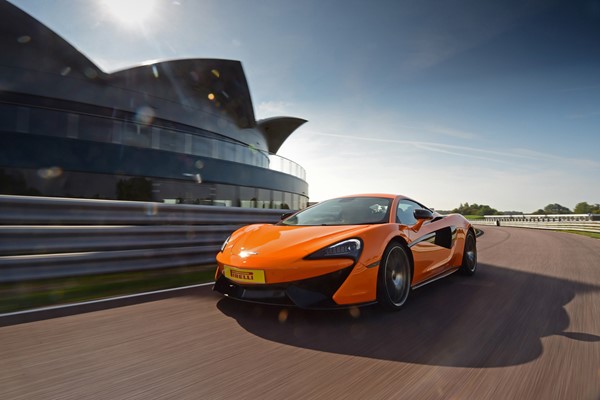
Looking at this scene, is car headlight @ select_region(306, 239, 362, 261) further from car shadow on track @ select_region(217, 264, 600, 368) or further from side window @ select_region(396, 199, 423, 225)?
side window @ select_region(396, 199, 423, 225)

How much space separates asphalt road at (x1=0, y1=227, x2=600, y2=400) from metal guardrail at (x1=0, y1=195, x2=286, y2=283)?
1.29 metres

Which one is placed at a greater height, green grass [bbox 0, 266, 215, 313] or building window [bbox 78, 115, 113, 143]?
building window [bbox 78, 115, 113, 143]

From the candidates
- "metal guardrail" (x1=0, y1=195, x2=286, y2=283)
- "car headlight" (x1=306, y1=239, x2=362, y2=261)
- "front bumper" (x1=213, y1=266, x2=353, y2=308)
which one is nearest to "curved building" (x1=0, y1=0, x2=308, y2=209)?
"metal guardrail" (x1=0, y1=195, x2=286, y2=283)

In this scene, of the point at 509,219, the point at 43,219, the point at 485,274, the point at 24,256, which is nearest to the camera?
the point at 24,256

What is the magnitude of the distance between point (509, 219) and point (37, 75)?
52.9 metres

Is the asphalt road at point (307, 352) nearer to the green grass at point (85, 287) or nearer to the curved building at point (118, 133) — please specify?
the green grass at point (85, 287)

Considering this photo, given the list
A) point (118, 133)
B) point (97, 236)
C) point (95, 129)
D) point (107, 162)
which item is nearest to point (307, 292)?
point (97, 236)

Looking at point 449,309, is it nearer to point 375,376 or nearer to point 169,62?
point 375,376

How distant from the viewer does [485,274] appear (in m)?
5.66

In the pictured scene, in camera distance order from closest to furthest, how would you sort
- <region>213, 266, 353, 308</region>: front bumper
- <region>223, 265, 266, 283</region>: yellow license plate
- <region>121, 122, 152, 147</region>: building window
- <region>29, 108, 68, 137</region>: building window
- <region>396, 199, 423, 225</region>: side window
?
<region>213, 266, 353, 308</region>: front bumper → <region>223, 265, 266, 283</region>: yellow license plate → <region>396, 199, 423, 225</region>: side window → <region>29, 108, 68, 137</region>: building window → <region>121, 122, 152, 147</region>: building window

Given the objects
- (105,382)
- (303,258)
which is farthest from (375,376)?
(105,382)

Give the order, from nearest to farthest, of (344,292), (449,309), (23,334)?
(23,334) → (344,292) → (449,309)

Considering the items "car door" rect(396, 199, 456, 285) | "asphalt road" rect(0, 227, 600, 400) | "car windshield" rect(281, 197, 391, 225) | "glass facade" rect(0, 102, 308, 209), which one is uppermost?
"glass facade" rect(0, 102, 308, 209)

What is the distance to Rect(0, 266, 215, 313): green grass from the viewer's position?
12.3 feet
